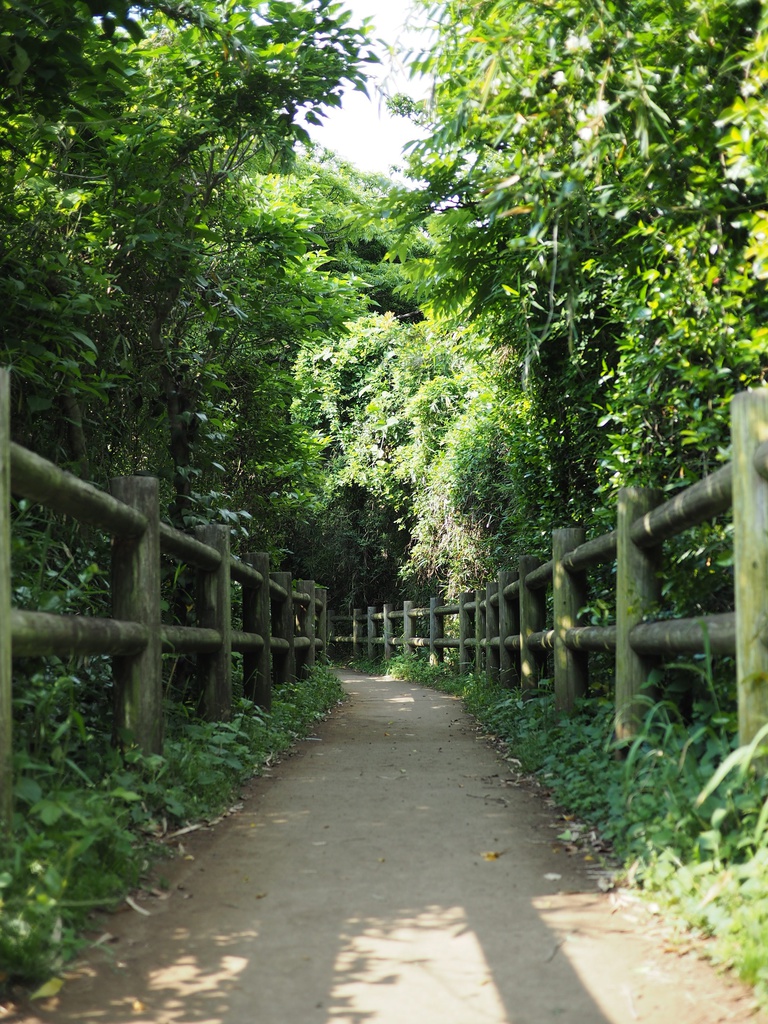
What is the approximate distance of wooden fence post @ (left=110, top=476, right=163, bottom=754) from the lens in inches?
155

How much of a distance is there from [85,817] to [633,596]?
7.79ft

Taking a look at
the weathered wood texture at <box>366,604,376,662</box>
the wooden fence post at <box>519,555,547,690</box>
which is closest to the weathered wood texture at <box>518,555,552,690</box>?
the wooden fence post at <box>519,555,547,690</box>

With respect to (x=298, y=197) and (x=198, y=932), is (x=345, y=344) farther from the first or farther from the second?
(x=198, y=932)

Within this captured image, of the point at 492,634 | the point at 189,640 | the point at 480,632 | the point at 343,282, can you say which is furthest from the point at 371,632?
the point at 189,640

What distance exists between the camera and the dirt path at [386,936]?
218 centimetres

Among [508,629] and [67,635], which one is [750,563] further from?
[508,629]

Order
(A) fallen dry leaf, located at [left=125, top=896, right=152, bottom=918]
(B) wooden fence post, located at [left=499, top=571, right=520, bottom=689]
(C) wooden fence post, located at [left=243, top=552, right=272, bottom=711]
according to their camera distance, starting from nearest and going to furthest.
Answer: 1. (A) fallen dry leaf, located at [left=125, top=896, right=152, bottom=918]
2. (C) wooden fence post, located at [left=243, top=552, right=272, bottom=711]
3. (B) wooden fence post, located at [left=499, top=571, right=520, bottom=689]

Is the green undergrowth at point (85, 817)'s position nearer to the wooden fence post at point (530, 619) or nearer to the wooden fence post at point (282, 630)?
the wooden fence post at point (530, 619)

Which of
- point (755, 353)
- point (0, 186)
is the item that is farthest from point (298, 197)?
point (755, 353)

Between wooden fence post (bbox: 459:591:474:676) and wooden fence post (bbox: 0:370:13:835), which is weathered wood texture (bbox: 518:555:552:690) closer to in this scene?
wooden fence post (bbox: 459:591:474:676)

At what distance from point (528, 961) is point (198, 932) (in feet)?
2.96

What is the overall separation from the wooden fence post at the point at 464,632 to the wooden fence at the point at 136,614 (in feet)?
16.8

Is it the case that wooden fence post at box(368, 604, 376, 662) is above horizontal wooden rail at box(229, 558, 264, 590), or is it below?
below

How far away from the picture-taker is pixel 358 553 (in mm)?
19000
